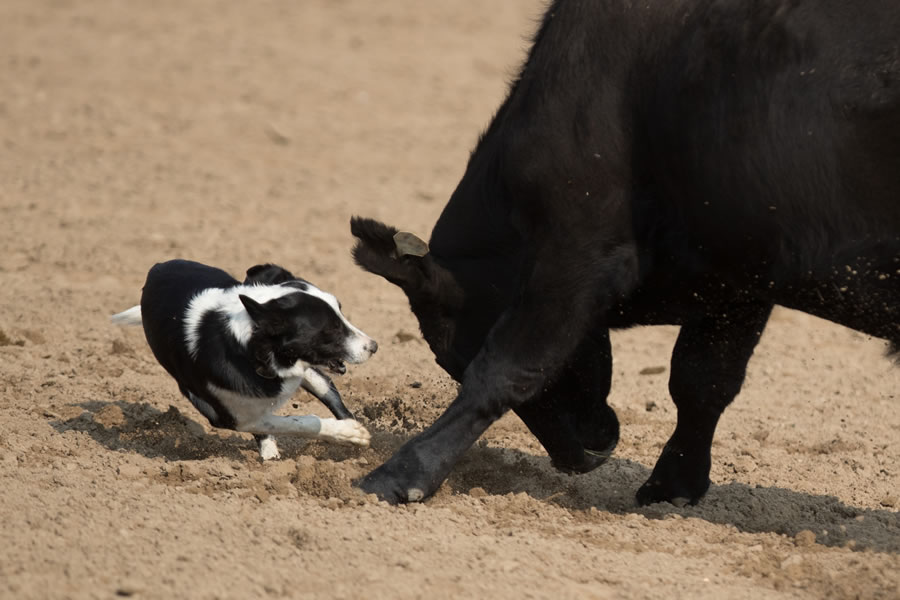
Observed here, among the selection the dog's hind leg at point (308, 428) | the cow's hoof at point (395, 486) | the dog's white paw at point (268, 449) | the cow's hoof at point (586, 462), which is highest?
the cow's hoof at point (586, 462)

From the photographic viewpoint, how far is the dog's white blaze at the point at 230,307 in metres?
5.03

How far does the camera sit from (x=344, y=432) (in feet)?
16.9

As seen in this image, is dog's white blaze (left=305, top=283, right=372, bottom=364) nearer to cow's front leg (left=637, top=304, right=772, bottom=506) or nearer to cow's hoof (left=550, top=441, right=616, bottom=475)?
cow's hoof (left=550, top=441, right=616, bottom=475)

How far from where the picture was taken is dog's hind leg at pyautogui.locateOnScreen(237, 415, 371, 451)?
5137mm

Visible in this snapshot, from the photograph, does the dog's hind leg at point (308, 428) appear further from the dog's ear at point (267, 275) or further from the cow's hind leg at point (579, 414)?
the cow's hind leg at point (579, 414)

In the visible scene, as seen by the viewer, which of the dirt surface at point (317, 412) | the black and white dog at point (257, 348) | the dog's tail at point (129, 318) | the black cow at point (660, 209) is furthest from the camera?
the dog's tail at point (129, 318)

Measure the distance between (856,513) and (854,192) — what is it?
1413mm

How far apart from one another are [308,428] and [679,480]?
1.50 m

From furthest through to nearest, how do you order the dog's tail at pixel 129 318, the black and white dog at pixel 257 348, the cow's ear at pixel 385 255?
the dog's tail at pixel 129 318, the black and white dog at pixel 257 348, the cow's ear at pixel 385 255

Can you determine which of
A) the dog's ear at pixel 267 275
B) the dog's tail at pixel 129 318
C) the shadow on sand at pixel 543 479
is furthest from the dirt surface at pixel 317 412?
the dog's ear at pixel 267 275

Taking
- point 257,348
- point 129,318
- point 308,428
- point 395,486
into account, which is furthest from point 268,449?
point 129,318

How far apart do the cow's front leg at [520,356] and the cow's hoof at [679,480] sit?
0.73 meters

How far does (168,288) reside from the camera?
5398mm

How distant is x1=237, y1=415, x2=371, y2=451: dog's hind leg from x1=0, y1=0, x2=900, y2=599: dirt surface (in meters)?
0.11
